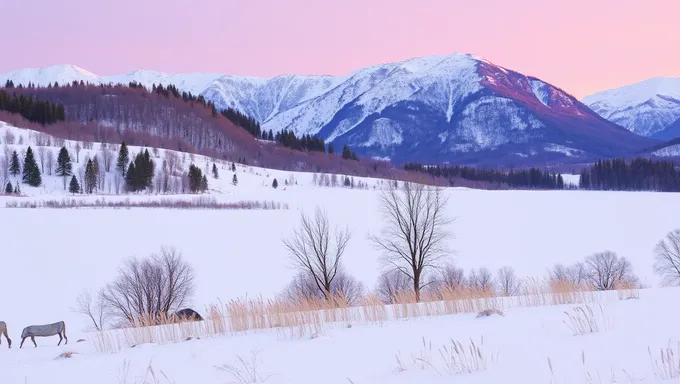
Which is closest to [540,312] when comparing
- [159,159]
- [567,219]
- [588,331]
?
[588,331]

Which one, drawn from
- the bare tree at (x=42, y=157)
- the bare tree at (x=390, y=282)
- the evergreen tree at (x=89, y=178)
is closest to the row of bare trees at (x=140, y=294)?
the bare tree at (x=390, y=282)

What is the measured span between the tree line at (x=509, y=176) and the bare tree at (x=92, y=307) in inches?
5934

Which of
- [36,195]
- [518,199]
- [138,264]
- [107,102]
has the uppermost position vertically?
[107,102]

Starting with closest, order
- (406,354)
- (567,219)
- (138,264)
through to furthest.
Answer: (406,354) → (138,264) → (567,219)

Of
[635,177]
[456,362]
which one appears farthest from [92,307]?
[635,177]

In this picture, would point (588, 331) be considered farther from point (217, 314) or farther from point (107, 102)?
point (107, 102)

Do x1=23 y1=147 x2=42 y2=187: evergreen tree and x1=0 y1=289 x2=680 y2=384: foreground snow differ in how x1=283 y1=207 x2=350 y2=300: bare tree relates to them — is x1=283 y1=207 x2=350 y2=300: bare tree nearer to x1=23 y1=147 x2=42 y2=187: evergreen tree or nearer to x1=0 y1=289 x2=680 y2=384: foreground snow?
x1=0 y1=289 x2=680 y2=384: foreground snow

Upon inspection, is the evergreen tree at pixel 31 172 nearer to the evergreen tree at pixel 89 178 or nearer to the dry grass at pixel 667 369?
the evergreen tree at pixel 89 178

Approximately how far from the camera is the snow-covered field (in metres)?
5.93

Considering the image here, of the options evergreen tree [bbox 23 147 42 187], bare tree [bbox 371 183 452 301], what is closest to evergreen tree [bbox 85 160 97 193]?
evergreen tree [bbox 23 147 42 187]

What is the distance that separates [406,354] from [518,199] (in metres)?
87.5

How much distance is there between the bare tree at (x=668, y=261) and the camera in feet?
134

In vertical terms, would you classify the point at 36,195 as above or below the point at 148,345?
above

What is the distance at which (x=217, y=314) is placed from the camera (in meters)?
9.66
